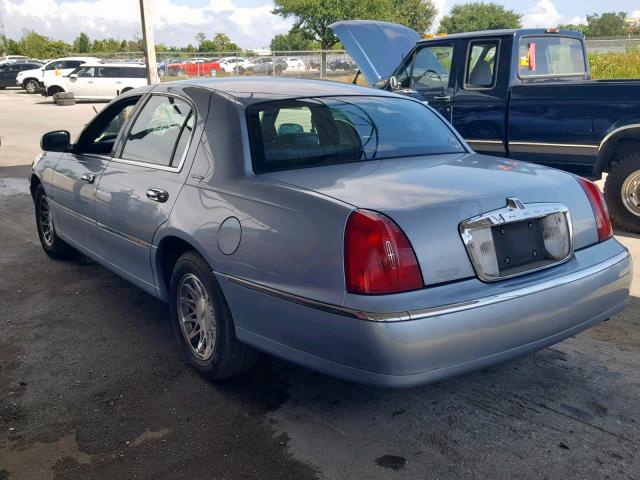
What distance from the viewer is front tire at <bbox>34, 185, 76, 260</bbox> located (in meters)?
5.91

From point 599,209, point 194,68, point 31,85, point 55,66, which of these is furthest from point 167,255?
point 194,68

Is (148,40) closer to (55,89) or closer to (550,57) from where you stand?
(550,57)

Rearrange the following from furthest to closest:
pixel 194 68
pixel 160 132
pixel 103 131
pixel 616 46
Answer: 1. pixel 194 68
2. pixel 616 46
3. pixel 103 131
4. pixel 160 132

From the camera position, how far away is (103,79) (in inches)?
1107

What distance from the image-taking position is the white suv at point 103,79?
28.0 meters

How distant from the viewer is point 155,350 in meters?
4.18

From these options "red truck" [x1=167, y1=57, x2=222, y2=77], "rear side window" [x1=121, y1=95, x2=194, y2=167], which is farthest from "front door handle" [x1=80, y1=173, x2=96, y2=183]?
"red truck" [x1=167, y1=57, x2=222, y2=77]

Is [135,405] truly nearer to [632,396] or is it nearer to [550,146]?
[632,396]

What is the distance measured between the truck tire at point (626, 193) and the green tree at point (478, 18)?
61562mm

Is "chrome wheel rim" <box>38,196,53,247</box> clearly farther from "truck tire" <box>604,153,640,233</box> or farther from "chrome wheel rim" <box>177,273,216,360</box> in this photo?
"truck tire" <box>604,153,640,233</box>

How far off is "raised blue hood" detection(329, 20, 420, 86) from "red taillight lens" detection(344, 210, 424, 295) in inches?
288

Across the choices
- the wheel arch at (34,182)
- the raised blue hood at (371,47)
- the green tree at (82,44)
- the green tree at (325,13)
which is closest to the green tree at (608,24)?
the green tree at (325,13)

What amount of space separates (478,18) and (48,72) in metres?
48.6

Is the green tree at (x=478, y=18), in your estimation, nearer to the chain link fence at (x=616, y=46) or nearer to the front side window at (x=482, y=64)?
the chain link fence at (x=616, y=46)
